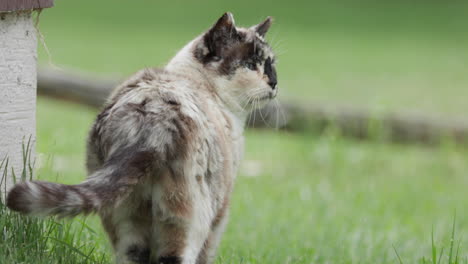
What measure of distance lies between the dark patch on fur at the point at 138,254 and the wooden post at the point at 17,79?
741 mm

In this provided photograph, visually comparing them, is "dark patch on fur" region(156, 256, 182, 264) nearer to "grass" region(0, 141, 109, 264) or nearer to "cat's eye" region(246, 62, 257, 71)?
"grass" region(0, 141, 109, 264)

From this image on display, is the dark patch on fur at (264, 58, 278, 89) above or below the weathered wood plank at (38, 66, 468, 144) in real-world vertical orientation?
above

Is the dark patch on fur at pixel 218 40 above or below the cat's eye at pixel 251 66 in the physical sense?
above

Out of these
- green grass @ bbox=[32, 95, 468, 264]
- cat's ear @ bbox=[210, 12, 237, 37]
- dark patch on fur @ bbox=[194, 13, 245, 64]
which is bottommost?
green grass @ bbox=[32, 95, 468, 264]

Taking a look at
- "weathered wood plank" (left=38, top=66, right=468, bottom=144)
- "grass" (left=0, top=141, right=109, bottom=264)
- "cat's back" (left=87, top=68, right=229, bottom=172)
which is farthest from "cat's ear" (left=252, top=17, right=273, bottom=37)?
"weathered wood plank" (left=38, top=66, right=468, bottom=144)

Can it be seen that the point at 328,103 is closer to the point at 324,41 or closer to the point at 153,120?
the point at 153,120

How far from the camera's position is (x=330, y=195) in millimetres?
7785

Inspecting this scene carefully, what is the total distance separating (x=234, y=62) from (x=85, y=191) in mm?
1434

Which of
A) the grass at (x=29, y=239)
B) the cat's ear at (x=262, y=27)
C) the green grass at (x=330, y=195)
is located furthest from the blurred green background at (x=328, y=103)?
the grass at (x=29, y=239)

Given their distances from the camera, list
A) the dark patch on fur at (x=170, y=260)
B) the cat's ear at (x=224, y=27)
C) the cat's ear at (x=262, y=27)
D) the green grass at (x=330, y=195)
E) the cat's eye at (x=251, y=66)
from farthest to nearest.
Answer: the green grass at (x=330, y=195) < the cat's ear at (x=262, y=27) < the cat's eye at (x=251, y=66) < the cat's ear at (x=224, y=27) < the dark patch on fur at (x=170, y=260)

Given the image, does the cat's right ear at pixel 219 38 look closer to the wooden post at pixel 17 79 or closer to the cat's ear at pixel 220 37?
the cat's ear at pixel 220 37

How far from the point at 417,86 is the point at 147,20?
8.44 m

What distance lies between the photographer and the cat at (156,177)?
322 centimetres

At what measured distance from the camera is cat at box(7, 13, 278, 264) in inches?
127
